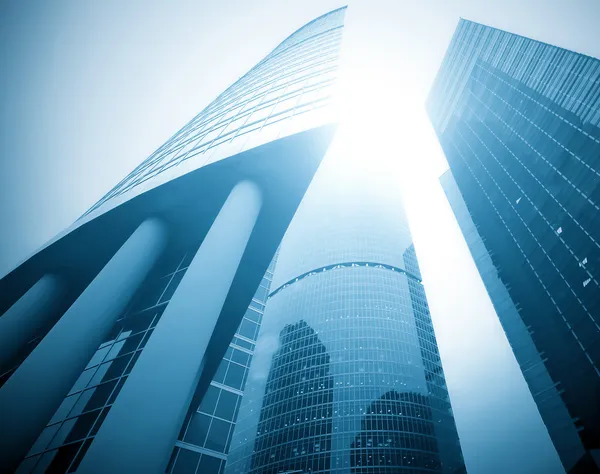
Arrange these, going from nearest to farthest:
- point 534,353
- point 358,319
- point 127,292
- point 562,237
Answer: point 127,292 < point 562,237 < point 534,353 < point 358,319

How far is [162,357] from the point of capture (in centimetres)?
727

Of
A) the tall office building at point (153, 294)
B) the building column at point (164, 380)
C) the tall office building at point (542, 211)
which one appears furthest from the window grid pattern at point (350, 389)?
the building column at point (164, 380)

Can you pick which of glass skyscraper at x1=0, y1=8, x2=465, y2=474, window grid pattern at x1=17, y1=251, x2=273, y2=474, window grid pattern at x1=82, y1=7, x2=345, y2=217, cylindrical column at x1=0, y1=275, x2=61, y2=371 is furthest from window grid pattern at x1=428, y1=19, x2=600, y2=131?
cylindrical column at x1=0, y1=275, x2=61, y2=371

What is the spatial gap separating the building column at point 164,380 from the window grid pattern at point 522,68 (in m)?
77.2

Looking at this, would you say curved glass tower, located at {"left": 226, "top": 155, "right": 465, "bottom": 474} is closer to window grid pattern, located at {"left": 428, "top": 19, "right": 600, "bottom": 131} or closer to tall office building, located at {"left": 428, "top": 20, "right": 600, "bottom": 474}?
tall office building, located at {"left": 428, "top": 20, "right": 600, "bottom": 474}

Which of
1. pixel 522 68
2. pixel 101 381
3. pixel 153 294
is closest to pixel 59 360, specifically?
pixel 101 381

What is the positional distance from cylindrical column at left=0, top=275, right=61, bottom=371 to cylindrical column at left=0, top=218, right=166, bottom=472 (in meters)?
4.37

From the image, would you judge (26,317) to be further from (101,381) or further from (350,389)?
(350,389)

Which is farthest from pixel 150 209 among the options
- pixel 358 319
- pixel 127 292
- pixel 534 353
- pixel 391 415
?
pixel 358 319

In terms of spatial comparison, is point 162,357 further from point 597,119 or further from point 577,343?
point 597,119

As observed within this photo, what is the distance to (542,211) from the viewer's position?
70.8m

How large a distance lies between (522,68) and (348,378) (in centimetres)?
8828

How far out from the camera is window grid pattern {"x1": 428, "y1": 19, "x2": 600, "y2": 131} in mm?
63969

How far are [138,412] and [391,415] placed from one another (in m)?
94.9
